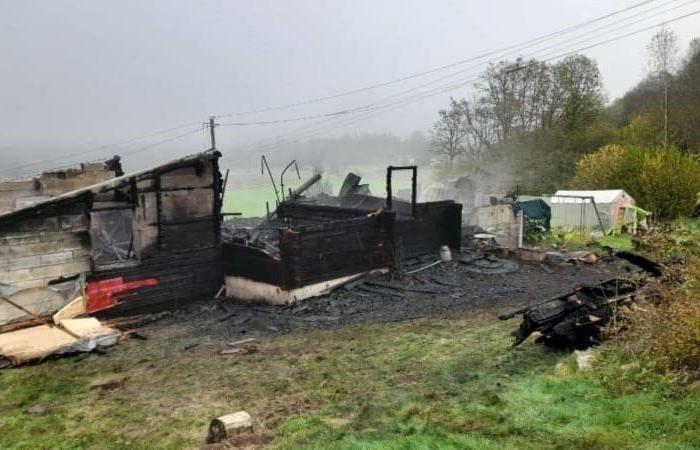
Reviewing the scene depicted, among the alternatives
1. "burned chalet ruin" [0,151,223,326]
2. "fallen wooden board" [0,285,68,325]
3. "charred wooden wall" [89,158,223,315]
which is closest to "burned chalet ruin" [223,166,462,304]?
"charred wooden wall" [89,158,223,315]

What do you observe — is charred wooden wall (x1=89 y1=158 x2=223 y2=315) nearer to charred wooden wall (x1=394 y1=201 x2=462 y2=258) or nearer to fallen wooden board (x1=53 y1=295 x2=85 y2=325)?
fallen wooden board (x1=53 y1=295 x2=85 y2=325)

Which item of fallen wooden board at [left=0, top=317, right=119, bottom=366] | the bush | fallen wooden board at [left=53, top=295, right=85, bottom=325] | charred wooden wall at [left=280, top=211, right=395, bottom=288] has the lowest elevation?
fallen wooden board at [left=0, top=317, right=119, bottom=366]

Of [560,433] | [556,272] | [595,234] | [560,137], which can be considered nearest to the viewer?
[560,433]

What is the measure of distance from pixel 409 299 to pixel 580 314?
8.46 metres

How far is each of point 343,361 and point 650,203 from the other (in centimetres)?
2491

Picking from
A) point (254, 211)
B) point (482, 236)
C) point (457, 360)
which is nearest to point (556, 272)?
point (482, 236)

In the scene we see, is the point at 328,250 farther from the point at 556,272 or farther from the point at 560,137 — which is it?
the point at 560,137

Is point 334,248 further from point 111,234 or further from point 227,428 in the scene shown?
point 227,428

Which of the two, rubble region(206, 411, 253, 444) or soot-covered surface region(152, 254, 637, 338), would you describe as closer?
rubble region(206, 411, 253, 444)

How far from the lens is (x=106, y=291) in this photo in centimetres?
1636

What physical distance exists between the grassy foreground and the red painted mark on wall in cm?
292

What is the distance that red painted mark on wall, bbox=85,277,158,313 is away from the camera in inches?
632

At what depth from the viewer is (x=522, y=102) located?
45094 millimetres

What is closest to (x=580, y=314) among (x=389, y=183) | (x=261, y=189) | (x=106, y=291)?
(x=389, y=183)
